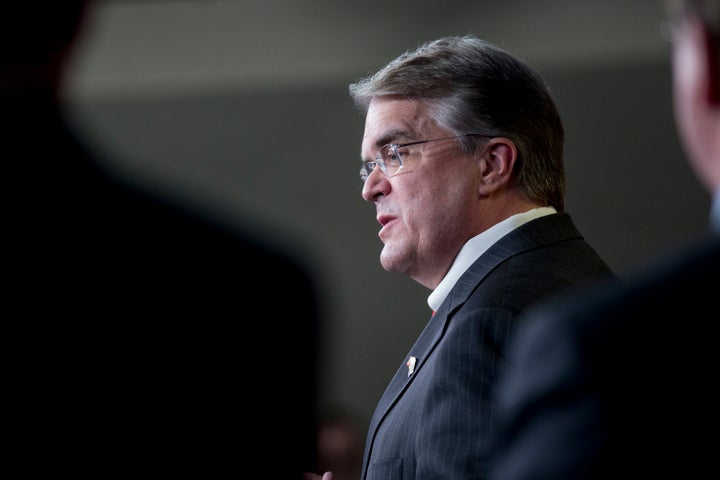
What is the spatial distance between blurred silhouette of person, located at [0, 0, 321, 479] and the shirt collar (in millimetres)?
1157

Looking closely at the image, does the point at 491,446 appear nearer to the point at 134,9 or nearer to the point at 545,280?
the point at 545,280

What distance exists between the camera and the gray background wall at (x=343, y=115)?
5438 mm

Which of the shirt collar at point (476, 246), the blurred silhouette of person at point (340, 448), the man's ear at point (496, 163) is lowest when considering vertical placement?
the blurred silhouette of person at point (340, 448)

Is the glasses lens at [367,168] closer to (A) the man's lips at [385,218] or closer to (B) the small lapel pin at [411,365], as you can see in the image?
(A) the man's lips at [385,218]

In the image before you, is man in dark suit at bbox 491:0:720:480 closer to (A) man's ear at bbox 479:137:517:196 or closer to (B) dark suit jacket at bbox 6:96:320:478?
(B) dark suit jacket at bbox 6:96:320:478

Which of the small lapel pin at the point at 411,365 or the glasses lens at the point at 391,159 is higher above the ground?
the glasses lens at the point at 391,159

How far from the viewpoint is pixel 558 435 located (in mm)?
879

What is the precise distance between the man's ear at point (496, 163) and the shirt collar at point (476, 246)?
0.08 m

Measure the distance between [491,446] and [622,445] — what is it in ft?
3.06

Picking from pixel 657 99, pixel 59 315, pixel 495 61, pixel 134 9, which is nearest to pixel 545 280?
pixel 495 61

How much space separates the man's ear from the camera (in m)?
2.30

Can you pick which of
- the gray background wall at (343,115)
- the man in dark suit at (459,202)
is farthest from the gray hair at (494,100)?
the gray background wall at (343,115)

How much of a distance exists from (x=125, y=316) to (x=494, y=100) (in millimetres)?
1456

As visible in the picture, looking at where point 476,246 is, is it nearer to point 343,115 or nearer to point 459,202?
point 459,202
